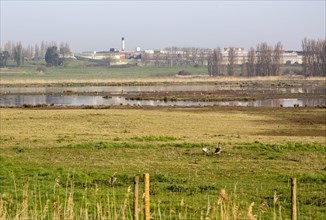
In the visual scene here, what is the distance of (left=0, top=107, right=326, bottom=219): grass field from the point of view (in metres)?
14.5

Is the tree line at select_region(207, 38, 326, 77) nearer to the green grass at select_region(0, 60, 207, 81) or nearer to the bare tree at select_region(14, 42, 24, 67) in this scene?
the green grass at select_region(0, 60, 207, 81)

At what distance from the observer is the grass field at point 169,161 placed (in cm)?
1449

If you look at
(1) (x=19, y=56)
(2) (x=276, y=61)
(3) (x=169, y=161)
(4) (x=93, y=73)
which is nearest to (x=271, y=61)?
(2) (x=276, y=61)

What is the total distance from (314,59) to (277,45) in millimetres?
16226

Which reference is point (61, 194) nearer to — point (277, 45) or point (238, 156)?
point (238, 156)

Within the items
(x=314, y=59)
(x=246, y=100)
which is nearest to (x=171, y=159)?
(x=246, y=100)

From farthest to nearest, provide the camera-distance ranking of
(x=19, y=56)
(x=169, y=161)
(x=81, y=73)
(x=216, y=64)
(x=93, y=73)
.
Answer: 1. (x=19, y=56)
2. (x=93, y=73)
3. (x=81, y=73)
4. (x=216, y=64)
5. (x=169, y=161)

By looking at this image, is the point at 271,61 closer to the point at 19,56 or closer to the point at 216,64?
the point at 216,64

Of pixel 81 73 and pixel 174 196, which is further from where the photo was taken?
pixel 81 73

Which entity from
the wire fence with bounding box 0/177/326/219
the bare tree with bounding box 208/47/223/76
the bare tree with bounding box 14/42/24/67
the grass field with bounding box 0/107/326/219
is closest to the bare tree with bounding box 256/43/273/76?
the bare tree with bounding box 208/47/223/76

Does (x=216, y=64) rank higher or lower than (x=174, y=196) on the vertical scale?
higher

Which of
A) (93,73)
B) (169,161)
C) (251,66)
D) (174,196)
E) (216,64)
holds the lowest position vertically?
(93,73)

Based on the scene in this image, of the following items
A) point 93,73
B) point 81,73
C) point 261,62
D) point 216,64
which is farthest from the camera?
point 93,73

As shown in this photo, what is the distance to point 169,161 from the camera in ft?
72.8
